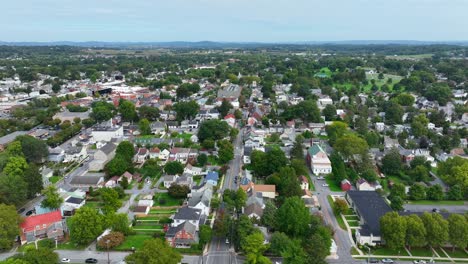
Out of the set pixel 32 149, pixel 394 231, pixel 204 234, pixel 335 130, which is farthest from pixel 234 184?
pixel 32 149

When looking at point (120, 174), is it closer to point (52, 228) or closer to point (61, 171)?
point (61, 171)

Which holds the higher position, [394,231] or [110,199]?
[394,231]

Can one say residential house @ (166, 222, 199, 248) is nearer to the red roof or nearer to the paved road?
the red roof

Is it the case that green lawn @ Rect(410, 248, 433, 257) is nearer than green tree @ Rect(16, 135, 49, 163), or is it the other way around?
green lawn @ Rect(410, 248, 433, 257)

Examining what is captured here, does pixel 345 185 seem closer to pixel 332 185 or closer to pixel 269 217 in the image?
pixel 332 185

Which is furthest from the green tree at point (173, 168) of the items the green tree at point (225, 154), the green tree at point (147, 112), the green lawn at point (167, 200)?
the green tree at point (147, 112)

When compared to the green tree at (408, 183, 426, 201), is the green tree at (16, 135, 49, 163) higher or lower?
higher

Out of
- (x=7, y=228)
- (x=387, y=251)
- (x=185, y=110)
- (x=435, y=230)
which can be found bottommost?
(x=387, y=251)

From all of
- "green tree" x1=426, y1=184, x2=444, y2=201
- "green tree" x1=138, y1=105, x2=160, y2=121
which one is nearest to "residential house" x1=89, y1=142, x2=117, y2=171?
"green tree" x1=138, y1=105, x2=160, y2=121
